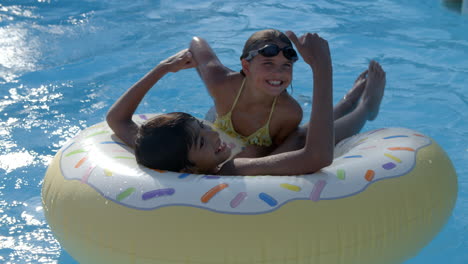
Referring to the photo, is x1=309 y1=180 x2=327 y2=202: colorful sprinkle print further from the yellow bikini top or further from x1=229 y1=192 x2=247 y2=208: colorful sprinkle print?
the yellow bikini top

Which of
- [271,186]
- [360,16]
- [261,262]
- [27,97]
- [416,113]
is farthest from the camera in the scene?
[360,16]

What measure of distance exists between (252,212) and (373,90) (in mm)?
2045

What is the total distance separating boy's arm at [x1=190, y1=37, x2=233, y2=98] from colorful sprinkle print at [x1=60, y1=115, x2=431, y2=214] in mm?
967

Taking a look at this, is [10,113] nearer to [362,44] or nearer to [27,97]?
[27,97]

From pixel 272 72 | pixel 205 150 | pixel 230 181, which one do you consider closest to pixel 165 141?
pixel 205 150

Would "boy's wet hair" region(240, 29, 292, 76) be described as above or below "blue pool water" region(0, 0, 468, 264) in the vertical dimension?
above

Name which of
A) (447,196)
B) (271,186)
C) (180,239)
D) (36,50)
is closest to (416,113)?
(447,196)

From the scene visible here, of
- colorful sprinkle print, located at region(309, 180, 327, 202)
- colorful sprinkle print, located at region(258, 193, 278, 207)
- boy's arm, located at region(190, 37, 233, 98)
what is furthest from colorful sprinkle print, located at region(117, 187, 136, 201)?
boy's arm, located at region(190, 37, 233, 98)

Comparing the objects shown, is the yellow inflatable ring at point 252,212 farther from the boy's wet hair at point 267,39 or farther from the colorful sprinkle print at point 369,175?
the boy's wet hair at point 267,39

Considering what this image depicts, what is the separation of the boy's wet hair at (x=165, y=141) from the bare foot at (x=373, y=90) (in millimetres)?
1787

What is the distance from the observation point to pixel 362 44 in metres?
7.07

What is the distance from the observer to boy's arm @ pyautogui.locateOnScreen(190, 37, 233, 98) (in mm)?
3697

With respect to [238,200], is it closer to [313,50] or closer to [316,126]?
[316,126]

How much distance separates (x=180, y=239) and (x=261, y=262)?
357mm
